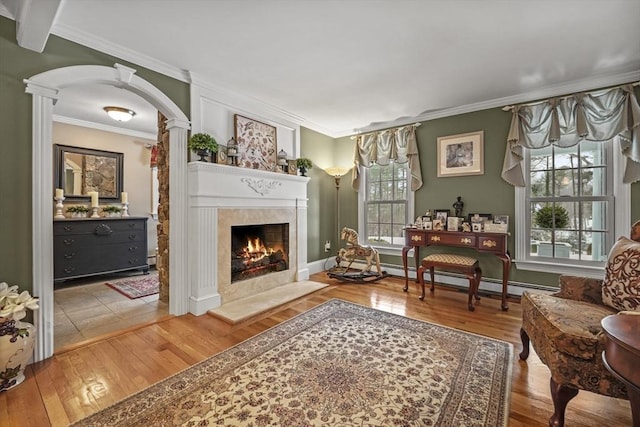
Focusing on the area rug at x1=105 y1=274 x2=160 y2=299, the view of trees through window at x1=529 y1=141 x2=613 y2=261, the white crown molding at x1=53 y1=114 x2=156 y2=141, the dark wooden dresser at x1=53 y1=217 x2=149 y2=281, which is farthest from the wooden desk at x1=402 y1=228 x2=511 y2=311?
the white crown molding at x1=53 y1=114 x2=156 y2=141

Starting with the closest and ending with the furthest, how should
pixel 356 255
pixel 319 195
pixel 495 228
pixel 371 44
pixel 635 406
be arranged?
pixel 635 406 → pixel 371 44 → pixel 495 228 → pixel 356 255 → pixel 319 195

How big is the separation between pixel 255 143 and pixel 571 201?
391 cm

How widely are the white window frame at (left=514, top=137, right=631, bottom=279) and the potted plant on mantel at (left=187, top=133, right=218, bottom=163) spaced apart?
369 centimetres

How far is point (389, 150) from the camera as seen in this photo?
14.3ft

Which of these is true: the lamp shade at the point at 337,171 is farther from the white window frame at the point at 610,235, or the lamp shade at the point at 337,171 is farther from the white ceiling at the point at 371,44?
the white window frame at the point at 610,235

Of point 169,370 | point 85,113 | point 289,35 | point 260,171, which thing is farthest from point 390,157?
point 85,113

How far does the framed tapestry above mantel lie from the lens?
342 cm

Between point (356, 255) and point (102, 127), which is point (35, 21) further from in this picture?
point (356, 255)

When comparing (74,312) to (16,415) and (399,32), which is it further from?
(399,32)

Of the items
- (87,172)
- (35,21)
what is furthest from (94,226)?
(35,21)

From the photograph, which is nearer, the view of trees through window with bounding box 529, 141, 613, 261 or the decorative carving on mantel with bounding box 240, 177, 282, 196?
the view of trees through window with bounding box 529, 141, 613, 261

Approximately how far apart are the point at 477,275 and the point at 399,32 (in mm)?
2662

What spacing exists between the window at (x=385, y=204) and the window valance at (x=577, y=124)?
141cm

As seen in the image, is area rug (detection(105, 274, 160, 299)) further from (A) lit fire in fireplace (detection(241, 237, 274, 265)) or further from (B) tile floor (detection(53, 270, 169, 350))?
(A) lit fire in fireplace (detection(241, 237, 274, 265))
